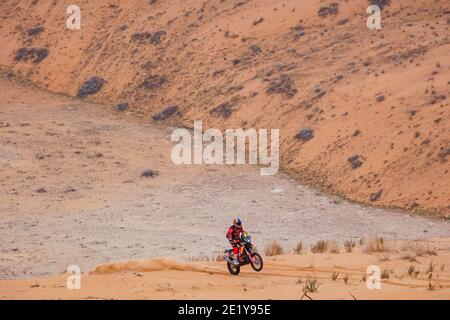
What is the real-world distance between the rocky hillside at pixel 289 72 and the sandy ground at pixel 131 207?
2.30 metres

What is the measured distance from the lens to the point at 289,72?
4056cm

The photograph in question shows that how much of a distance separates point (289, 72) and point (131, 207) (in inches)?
583

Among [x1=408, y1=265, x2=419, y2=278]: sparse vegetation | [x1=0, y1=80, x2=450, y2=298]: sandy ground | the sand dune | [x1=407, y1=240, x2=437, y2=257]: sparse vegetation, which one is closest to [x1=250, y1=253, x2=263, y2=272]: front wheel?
[x1=0, y1=80, x2=450, y2=298]: sandy ground

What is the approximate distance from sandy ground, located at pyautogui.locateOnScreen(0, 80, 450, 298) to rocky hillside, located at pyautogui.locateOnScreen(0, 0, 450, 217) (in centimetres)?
230

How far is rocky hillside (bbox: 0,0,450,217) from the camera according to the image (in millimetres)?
31234

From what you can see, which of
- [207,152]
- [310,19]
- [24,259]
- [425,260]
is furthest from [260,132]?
[425,260]

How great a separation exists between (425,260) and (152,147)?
20.7m

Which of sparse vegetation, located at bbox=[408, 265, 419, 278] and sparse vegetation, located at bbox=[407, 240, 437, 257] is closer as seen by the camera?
sparse vegetation, located at bbox=[408, 265, 419, 278]

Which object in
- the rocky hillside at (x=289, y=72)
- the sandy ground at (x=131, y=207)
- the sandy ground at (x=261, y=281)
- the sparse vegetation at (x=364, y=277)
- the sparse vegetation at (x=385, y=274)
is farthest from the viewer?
the rocky hillside at (x=289, y=72)

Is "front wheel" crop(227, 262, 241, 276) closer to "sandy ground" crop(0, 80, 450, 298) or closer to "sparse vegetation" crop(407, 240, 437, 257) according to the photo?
"sandy ground" crop(0, 80, 450, 298)

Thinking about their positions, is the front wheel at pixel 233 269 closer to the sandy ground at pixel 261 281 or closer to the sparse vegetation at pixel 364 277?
the sandy ground at pixel 261 281

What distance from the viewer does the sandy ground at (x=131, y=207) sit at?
75.0ft

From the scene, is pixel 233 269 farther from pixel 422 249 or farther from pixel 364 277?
pixel 422 249

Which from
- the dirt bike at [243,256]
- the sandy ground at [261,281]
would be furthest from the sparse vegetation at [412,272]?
the dirt bike at [243,256]
